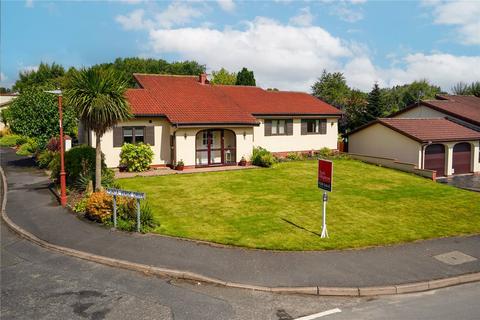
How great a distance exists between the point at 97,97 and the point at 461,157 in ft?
79.5

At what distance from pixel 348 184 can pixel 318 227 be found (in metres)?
8.26

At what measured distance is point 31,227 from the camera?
13461mm

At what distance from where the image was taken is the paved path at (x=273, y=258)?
31.6 feet

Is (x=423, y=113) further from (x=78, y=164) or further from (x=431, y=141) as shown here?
(x=78, y=164)

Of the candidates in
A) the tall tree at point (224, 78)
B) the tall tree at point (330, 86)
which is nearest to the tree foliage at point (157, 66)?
the tall tree at point (224, 78)

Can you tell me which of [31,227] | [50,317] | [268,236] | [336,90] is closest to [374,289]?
[268,236]

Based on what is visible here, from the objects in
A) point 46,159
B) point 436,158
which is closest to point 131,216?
point 46,159

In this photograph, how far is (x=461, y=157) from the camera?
2795 centimetres

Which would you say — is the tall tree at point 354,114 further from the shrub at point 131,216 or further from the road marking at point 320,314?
the road marking at point 320,314

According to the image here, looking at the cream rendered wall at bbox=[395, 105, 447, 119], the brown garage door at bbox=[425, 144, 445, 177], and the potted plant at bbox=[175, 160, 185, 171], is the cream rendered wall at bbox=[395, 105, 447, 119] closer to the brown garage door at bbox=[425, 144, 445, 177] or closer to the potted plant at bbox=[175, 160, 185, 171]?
the brown garage door at bbox=[425, 144, 445, 177]

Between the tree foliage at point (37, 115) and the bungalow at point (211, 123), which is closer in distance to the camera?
the bungalow at point (211, 123)

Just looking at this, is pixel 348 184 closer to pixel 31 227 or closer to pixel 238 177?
pixel 238 177

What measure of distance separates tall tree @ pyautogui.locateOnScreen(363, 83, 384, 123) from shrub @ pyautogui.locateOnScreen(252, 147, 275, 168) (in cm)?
1839

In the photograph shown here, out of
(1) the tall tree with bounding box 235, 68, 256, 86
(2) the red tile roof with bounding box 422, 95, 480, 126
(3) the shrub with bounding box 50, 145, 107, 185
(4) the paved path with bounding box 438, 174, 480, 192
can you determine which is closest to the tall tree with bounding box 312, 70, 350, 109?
(1) the tall tree with bounding box 235, 68, 256, 86
